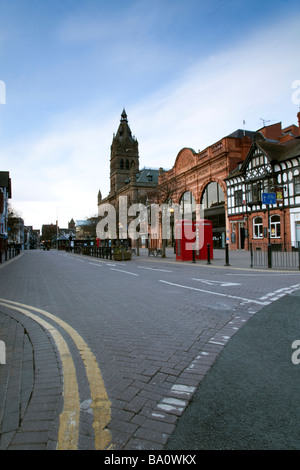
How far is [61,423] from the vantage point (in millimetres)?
2287

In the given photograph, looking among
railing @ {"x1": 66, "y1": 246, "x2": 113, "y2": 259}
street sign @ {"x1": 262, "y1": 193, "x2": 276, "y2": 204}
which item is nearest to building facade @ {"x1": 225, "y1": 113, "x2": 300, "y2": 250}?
street sign @ {"x1": 262, "y1": 193, "x2": 276, "y2": 204}

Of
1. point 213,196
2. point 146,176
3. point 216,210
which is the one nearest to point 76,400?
point 216,210

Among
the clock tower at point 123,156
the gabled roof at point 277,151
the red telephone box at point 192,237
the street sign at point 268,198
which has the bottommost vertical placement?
→ the red telephone box at point 192,237

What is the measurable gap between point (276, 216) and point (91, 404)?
95.5 feet

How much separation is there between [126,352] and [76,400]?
126 cm

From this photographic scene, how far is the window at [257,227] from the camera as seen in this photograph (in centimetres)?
3048

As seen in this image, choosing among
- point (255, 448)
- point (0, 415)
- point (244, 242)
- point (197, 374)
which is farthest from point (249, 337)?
point (244, 242)

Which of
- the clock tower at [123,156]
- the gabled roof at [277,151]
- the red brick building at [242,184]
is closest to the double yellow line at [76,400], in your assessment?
the red brick building at [242,184]

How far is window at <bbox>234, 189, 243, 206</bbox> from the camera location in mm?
33250

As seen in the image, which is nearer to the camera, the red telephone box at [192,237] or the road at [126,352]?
the road at [126,352]

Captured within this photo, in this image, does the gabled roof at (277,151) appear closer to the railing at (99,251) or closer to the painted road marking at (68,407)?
the railing at (99,251)

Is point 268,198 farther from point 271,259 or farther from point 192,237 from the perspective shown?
point 192,237

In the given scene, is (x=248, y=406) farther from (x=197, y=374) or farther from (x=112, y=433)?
(x=112, y=433)

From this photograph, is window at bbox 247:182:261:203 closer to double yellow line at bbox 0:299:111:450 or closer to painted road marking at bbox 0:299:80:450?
double yellow line at bbox 0:299:111:450
